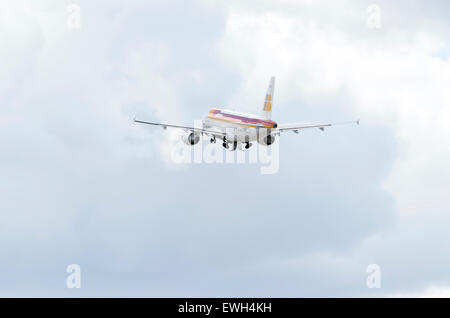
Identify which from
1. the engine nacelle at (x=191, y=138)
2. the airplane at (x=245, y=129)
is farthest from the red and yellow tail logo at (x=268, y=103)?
the engine nacelle at (x=191, y=138)

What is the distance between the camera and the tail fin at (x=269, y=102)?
160625 mm

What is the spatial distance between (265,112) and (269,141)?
19.1 feet

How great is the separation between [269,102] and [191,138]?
16702mm

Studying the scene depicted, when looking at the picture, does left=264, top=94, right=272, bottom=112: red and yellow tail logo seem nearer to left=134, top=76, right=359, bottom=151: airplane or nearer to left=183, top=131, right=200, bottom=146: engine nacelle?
A: left=134, top=76, right=359, bottom=151: airplane

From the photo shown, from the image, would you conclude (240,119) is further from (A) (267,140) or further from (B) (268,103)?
(A) (267,140)

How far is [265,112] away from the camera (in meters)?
161

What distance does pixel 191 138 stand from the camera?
167125 mm

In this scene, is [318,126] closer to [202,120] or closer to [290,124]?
[290,124]

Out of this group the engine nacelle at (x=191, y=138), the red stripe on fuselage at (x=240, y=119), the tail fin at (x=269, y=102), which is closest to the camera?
the red stripe on fuselage at (x=240, y=119)

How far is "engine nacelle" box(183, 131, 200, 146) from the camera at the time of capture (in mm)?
166875

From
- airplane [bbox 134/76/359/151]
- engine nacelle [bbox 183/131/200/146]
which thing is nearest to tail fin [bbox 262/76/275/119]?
airplane [bbox 134/76/359/151]

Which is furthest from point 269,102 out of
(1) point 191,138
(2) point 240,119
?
(1) point 191,138

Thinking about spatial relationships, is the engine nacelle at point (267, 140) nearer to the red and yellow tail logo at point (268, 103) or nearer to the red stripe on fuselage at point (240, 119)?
the red stripe on fuselage at point (240, 119)
